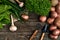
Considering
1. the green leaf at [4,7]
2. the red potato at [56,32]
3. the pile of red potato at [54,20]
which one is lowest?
the red potato at [56,32]

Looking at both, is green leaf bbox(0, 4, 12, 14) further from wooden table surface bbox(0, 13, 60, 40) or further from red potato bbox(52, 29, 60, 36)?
red potato bbox(52, 29, 60, 36)

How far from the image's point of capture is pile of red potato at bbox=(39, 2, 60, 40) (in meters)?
2.11

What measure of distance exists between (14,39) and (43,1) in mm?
335

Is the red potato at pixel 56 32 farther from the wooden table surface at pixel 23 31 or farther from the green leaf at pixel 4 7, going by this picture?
the green leaf at pixel 4 7

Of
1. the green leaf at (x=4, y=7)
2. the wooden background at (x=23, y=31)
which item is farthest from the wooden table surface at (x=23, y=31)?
the green leaf at (x=4, y=7)

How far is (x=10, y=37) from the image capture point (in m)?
2.11

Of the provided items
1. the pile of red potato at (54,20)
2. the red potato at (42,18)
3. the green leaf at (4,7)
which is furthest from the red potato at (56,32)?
the green leaf at (4,7)

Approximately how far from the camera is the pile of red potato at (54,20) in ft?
6.91

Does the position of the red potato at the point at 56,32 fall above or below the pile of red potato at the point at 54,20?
below

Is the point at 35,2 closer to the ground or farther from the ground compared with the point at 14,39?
farther from the ground

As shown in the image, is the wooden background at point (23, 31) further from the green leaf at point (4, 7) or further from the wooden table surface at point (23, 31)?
the green leaf at point (4, 7)

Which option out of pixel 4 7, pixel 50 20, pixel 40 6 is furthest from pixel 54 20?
pixel 4 7

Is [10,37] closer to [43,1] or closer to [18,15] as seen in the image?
[18,15]

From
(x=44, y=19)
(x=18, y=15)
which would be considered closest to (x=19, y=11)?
(x=18, y=15)
